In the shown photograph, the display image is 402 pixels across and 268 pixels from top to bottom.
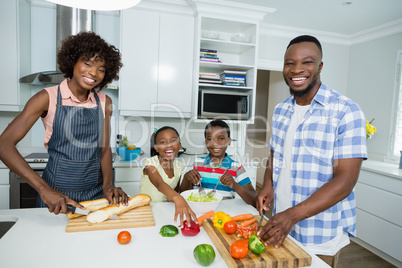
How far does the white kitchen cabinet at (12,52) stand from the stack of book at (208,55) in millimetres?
1766

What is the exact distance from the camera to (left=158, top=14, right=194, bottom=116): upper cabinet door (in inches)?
113

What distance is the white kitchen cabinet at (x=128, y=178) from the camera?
2.60 metres

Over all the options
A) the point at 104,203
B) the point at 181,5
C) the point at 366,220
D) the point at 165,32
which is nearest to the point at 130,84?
the point at 165,32

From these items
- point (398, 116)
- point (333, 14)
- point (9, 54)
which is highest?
point (333, 14)

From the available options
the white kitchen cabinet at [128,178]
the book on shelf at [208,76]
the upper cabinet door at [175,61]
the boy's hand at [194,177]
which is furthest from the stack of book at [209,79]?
the boy's hand at [194,177]

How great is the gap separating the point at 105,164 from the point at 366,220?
2.71 metres

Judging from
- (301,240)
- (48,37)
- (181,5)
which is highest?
(181,5)

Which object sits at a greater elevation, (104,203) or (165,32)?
(165,32)

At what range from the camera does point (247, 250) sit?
86 centimetres

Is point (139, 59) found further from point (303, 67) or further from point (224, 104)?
point (303, 67)

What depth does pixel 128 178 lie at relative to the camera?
2625 mm

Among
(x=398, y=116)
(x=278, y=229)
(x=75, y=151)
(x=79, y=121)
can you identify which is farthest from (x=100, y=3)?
(x=398, y=116)

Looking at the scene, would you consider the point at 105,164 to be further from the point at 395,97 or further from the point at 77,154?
the point at 395,97

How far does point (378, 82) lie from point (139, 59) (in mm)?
2882
